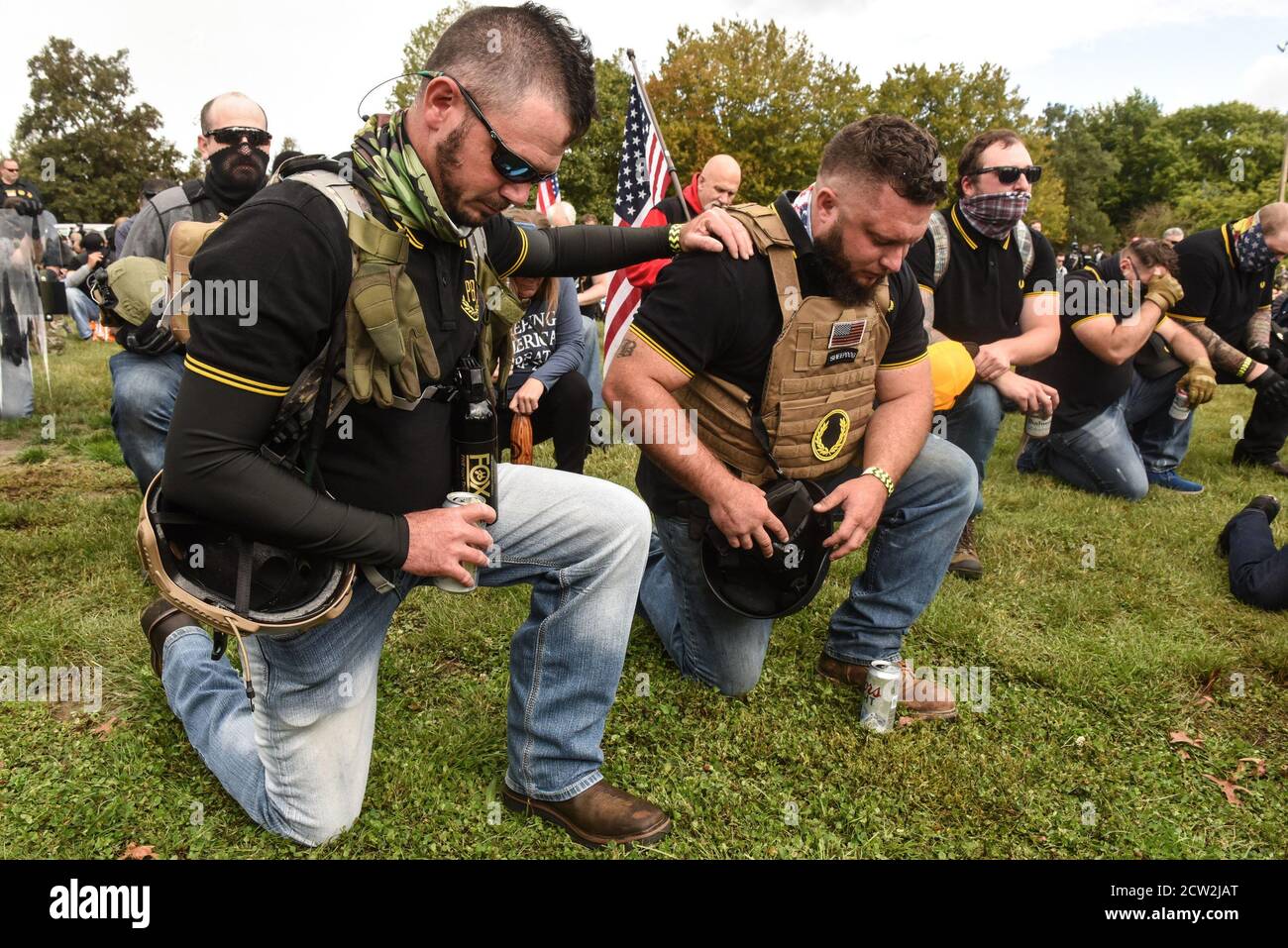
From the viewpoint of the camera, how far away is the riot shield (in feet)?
21.3

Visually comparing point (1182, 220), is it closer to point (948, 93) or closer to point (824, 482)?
point (948, 93)

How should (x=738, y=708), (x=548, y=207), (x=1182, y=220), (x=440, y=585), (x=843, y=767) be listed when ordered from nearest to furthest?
(x=440, y=585) < (x=843, y=767) < (x=738, y=708) < (x=548, y=207) < (x=1182, y=220)

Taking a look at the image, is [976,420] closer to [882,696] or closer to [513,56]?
[882,696]

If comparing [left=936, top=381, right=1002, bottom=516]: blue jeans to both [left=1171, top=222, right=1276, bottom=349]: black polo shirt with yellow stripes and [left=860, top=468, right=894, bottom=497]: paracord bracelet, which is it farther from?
[left=1171, top=222, right=1276, bottom=349]: black polo shirt with yellow stripes

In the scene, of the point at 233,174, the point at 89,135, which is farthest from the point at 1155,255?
the point at 89,135

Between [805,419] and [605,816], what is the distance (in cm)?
167

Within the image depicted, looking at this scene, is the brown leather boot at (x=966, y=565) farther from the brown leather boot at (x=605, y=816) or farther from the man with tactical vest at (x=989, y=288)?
the brown leather boot at (x=605, y=816)

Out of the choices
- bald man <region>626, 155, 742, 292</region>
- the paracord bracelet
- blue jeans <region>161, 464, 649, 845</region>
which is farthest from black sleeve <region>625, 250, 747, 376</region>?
bald man <region>626, 155, 742, 292</region>

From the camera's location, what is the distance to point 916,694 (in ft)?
11.4

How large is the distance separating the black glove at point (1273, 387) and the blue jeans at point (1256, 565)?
263cm

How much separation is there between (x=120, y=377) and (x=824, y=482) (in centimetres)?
390

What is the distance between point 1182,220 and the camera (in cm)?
5122

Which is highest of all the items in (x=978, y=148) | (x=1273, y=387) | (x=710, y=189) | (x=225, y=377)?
(x=978, y=148)
